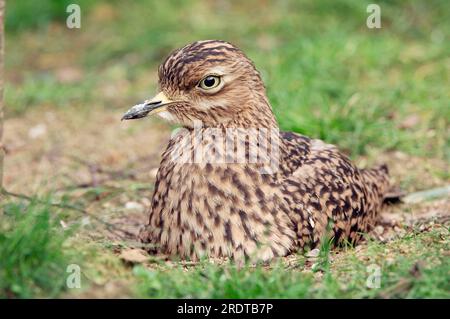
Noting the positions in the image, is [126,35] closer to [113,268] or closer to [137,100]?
[137,100]

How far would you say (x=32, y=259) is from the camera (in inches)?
169

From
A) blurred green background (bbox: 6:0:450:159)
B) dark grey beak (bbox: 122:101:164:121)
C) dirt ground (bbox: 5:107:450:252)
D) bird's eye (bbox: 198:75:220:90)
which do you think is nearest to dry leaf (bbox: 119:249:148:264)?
dirt ground (bbox: 5:107:450:252)

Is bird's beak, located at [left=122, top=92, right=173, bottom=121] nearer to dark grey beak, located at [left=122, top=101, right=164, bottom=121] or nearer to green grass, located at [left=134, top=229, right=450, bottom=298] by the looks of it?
dark grey beak, located at [left=122, top=101, right=164, bottom=121]

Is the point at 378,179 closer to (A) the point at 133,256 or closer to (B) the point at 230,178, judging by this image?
(B) the point at 230,178

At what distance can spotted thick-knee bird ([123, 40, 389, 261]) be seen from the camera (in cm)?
489

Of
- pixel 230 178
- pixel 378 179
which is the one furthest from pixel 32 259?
pixel 378 179

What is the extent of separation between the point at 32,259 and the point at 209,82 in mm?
1459

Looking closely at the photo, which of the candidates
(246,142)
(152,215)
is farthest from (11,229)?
(246,142)

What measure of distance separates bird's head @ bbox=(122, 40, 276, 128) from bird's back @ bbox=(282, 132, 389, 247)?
0.36m

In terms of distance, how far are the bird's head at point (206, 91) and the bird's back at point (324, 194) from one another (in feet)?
1.19

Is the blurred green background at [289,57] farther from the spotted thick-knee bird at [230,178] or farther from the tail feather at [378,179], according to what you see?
the spotted thick-knee bird at [230,178]

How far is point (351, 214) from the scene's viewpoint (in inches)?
211

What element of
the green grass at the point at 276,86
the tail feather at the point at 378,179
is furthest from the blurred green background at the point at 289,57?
the tail feather at the point at 378,179

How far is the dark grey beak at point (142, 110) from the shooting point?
16.8 feet
